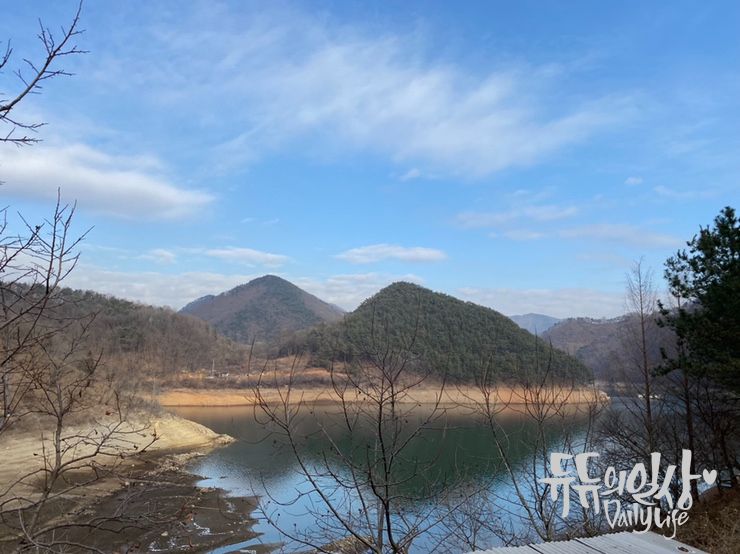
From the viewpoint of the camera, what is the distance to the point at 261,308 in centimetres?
13262

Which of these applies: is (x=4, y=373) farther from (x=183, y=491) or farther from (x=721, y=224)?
(x=183, y=491)

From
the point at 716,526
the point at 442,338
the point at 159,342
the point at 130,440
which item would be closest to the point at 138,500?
the point at 442,338

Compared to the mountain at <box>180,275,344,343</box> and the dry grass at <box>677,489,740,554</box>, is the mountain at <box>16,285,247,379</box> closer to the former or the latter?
the dry grass at <box>677,489,740,554</box>

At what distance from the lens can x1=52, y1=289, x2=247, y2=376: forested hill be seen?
4700 centimetres

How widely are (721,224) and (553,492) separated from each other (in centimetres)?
670

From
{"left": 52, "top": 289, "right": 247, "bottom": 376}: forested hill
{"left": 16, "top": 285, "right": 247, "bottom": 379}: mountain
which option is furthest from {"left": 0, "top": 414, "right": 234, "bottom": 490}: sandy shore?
{"left": 52, "top": 289, "right": 247, "bottom": 376}: forested hill

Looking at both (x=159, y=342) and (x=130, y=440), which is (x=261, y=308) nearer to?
(x=159, y=342)

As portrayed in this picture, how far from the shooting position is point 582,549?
223cm

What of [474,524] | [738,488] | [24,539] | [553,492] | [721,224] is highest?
[721,224]

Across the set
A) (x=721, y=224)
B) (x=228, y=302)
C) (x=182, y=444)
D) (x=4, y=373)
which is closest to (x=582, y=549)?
(x=4, y=373)

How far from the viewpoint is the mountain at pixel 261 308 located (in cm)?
12069

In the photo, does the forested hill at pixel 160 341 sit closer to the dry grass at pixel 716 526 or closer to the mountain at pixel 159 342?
the mountain at pixel 159 342

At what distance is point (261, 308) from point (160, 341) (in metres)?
78.1

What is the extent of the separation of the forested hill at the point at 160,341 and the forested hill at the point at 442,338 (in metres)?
15.1
